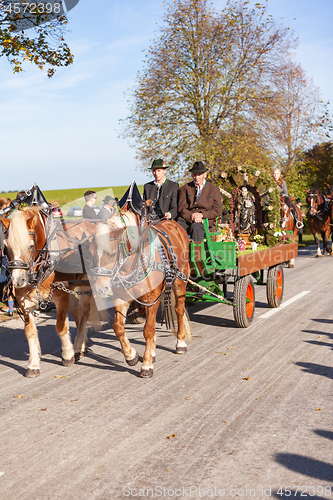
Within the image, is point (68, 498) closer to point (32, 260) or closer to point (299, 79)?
point (32, 260)

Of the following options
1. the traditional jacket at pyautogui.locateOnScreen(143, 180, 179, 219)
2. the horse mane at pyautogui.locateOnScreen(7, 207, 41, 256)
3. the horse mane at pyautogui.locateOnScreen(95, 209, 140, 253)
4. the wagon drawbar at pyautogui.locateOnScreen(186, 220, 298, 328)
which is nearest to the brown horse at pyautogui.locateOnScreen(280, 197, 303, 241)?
the wagon drawbar at pyautogui.locateOnScreen(186, 220, 298, 328)

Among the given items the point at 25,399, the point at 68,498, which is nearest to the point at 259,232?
the point at 25,399

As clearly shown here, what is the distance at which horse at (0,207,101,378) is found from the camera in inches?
209

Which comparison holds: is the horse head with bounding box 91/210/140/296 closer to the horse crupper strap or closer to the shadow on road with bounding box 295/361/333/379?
the horse crupper strap

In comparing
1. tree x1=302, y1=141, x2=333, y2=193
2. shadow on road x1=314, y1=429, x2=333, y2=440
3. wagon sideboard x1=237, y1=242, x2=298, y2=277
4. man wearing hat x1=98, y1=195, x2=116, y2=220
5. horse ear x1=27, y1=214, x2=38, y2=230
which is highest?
tree x1=302, y1=141, x2=333, y2=193

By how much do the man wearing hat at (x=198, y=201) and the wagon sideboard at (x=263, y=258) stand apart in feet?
3.07

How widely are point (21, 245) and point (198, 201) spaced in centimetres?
357

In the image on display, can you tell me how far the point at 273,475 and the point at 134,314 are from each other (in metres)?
5.36

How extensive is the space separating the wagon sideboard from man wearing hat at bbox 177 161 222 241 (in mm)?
935

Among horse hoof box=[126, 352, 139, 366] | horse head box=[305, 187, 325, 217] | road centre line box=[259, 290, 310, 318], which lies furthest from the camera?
horse head box=[305, 187, 325, 217]

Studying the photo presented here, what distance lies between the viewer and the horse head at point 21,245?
5266 millimetres

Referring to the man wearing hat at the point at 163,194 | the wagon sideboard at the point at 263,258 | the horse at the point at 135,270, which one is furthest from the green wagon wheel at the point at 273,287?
the horse at the point at 135,270

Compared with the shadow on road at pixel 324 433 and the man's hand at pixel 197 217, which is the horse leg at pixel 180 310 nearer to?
the man's hand at pixel 197 217

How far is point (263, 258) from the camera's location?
876 cm
